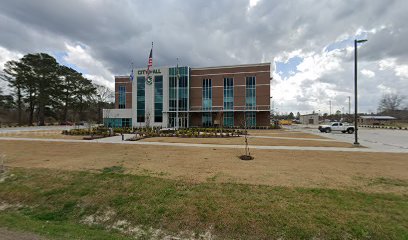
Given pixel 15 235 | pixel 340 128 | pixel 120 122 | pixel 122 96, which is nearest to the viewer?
pixel 15 235

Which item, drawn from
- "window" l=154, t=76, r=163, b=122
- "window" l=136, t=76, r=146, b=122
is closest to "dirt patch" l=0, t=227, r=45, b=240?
"window" l=154, t=76, r=163, b=122

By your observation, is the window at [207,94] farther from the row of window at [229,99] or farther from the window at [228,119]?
the window at [228,119]

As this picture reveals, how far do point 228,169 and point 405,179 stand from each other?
680 centimetres

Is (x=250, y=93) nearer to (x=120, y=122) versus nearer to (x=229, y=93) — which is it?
(x=229, y=93)

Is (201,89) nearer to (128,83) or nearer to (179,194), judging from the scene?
(128,83)

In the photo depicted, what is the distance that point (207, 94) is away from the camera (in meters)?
47.1

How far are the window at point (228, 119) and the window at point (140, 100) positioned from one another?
Result: 64.3ft

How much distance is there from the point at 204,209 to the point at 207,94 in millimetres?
42390

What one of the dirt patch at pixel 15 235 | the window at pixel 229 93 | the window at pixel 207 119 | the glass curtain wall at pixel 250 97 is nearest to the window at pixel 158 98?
the window at pixel 207 119

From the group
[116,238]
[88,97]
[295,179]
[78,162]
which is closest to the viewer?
[116,238]

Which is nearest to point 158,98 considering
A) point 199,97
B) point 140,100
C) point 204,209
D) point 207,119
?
point 140,100

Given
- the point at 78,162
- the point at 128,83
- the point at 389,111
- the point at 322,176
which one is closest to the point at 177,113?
the point at 128,83

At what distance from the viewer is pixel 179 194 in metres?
6.45

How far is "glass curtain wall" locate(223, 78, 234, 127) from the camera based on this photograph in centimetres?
4538
